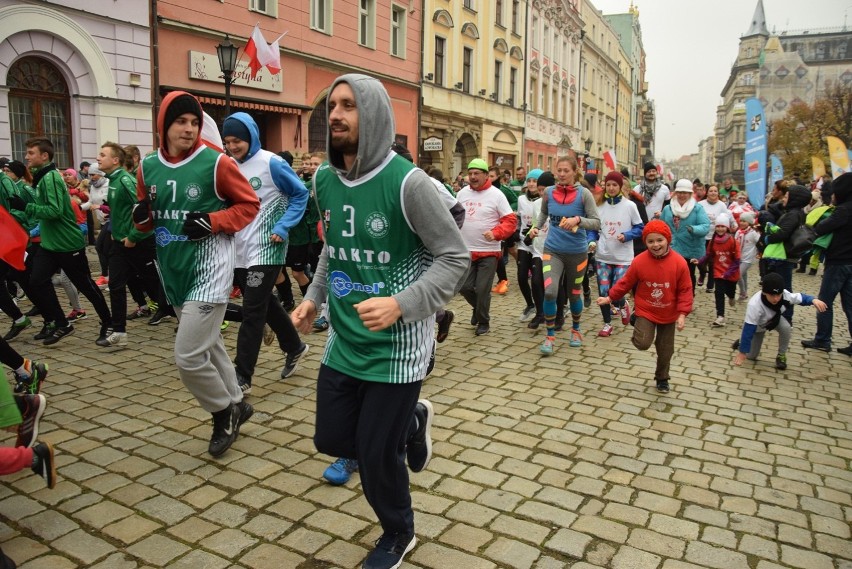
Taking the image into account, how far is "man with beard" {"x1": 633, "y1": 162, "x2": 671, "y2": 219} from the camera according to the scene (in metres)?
11.2

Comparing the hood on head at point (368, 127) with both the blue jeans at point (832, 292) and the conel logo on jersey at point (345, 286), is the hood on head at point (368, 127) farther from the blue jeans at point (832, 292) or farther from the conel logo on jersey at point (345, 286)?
the blue jeans at point (832, 292)

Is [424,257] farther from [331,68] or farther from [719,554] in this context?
[331,68]

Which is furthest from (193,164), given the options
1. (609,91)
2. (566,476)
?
(609,91)

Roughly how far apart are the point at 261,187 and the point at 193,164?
1442 millimetres

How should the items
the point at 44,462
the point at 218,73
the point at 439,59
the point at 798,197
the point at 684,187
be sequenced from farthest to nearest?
the point at 439,59, the point at 218,73, the point at 684,187, the point at 798,197, the point at 44,462

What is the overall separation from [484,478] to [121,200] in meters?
4.86

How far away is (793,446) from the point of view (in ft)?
15.4

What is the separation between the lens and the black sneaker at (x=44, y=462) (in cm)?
317

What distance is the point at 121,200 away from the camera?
22.4ft

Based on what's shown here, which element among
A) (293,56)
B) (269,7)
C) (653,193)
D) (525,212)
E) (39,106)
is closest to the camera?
(525,212)

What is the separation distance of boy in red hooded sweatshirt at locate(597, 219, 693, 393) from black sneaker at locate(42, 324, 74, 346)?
5.57 m

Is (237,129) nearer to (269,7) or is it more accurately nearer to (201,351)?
(201,351)

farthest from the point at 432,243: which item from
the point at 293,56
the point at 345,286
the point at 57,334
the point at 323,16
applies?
the point at 323,16

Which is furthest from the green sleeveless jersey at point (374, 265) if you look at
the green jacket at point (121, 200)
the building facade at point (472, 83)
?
the building facade at point (472, 83)
